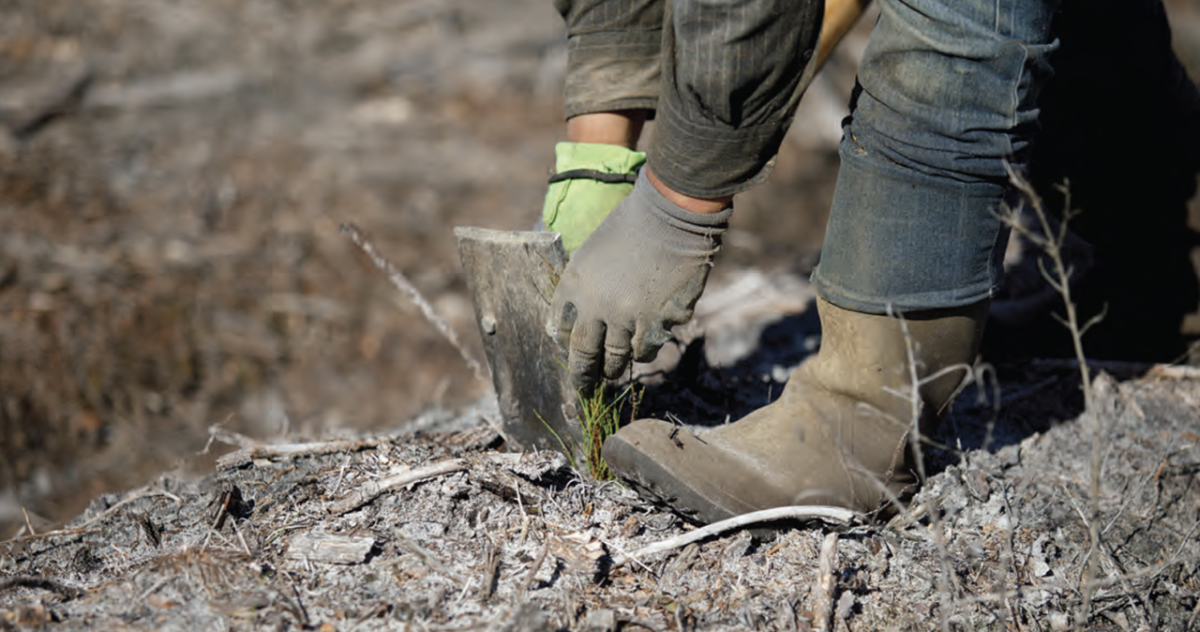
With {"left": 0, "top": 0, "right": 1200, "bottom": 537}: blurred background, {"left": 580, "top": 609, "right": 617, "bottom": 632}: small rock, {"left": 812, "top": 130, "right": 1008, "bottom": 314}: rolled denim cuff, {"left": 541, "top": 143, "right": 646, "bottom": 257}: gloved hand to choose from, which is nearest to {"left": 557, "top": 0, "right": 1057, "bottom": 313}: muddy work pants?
{"left": 812, "top": 130, "right": 1008, "bottom": 314}: rolled denim cuff

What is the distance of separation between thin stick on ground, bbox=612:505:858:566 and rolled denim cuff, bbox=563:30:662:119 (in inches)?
39.9

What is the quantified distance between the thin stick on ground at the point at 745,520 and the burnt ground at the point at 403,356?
3 cm

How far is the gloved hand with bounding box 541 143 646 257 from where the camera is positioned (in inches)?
86.7

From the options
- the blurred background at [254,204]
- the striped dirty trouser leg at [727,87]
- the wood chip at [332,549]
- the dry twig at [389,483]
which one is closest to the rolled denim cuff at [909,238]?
the striped dirty trouser leg at [727,87]

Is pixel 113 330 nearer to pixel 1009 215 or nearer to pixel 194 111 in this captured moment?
pixel 194 111

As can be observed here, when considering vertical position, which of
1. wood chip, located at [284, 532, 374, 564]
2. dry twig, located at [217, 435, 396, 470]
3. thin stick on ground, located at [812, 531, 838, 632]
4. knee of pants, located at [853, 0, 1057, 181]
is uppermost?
knee of pants, located at [853, 0, 1057, 181]

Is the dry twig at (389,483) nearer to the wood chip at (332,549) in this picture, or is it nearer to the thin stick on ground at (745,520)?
the wood chip at (332,549)

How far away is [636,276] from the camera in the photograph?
1.92 meters

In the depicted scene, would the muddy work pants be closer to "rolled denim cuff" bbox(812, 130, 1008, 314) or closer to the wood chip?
"rolled denim cuff" bbox(812, 130, 1008, 314)

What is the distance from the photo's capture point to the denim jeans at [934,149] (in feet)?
5.35

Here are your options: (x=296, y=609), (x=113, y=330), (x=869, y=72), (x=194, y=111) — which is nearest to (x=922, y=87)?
(x=869, y=72)

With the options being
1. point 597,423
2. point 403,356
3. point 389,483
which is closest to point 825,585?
point 597,423

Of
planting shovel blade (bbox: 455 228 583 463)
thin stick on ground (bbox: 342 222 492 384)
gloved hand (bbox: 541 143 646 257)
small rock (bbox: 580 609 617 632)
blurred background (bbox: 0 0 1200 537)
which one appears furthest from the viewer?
blurred background (bbox: 0 0 1200 537)

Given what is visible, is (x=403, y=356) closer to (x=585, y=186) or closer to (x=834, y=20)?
(x=585, y=186)
